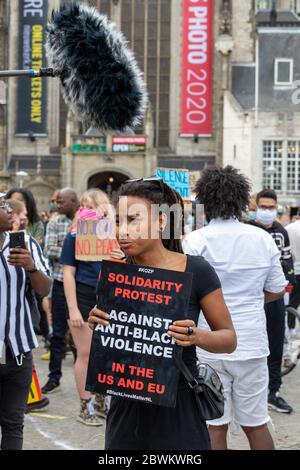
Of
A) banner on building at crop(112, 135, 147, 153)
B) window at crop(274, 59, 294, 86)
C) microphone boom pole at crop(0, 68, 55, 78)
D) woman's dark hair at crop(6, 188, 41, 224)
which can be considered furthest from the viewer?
banner on building at crop(112, 135, 147, 153)

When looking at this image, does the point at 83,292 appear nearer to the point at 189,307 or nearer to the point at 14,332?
the point at 14,332

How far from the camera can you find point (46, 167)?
38.6 meters

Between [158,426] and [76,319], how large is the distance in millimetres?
3153

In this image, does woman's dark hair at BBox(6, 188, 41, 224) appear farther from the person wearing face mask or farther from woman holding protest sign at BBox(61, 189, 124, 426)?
the person wearing face mask

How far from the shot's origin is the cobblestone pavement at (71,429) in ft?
18.3

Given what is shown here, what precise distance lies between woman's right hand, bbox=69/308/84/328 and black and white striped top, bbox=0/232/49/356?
176cm

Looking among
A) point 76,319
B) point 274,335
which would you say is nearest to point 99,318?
point 76,319

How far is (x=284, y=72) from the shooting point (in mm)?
37312

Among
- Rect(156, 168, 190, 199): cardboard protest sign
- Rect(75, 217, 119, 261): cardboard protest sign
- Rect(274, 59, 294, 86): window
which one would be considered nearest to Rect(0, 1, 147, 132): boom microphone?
Rect(75, 217, 119, 261): cardboard protest sign

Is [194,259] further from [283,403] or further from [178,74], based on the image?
[178,74]

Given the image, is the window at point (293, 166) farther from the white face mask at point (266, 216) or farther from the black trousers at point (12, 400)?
the black trousers at point (12, 400)

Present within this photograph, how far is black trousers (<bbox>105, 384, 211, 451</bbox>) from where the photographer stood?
2.91m

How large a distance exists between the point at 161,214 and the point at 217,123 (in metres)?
35.2

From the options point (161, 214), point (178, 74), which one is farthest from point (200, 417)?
point (178, 74)
